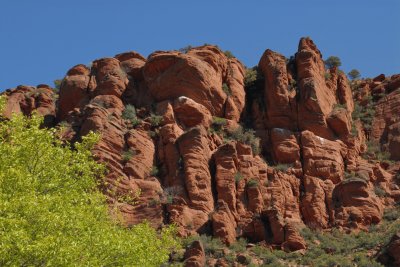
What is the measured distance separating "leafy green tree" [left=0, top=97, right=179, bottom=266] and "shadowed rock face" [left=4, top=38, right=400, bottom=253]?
1539 cm

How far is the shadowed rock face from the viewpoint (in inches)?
1617

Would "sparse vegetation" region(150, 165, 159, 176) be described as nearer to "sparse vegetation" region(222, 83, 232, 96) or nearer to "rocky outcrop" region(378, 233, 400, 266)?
"sparse vegetation" region(222, 83, 232, 96)

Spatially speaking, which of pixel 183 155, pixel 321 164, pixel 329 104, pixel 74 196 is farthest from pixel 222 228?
pixel 74 196

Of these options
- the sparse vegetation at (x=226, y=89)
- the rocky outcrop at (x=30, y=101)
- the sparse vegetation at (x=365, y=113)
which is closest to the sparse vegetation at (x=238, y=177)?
the sparse vegetation at (x=226, y=89)

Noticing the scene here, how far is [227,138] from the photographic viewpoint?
49250mm

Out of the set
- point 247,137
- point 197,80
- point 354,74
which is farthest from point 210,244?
point 354,74

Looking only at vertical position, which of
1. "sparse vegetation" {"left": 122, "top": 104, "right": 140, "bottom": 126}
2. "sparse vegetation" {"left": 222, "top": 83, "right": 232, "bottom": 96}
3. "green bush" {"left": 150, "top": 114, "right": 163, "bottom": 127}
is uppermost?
"sparse vegetation" {"left": 222, "top": 83, "right": 232, "bottom": 96}

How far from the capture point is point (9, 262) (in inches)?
616

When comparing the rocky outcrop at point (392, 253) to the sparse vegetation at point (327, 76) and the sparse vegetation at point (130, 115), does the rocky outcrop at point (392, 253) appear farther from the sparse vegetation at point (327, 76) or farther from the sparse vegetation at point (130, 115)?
the sparse vegetation at point (327, 76)

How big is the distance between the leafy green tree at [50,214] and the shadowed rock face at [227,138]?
15.4 meters

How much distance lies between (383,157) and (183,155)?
693 inches

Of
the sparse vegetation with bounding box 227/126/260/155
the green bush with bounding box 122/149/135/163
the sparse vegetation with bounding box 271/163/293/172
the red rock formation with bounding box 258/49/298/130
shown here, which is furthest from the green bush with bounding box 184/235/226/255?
the red rock formation with bounding box 258/49/298/130

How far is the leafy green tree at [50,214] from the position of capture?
51.0 ft

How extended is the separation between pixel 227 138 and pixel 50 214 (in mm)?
33668
